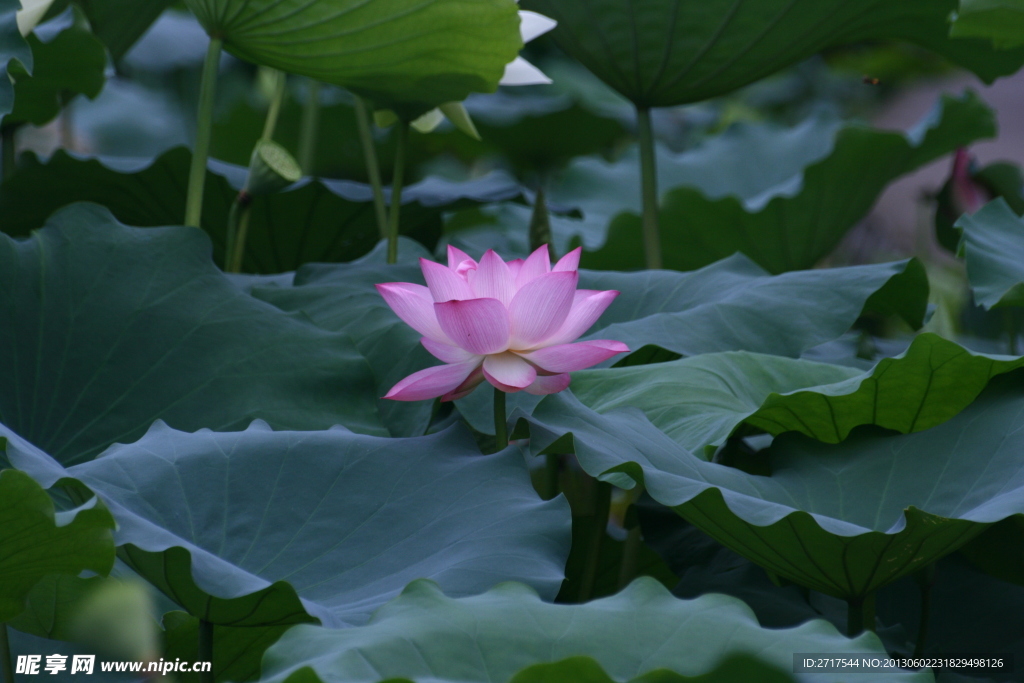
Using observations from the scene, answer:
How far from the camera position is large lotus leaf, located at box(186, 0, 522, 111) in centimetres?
92

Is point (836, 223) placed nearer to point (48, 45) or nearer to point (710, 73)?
point (710, 73)

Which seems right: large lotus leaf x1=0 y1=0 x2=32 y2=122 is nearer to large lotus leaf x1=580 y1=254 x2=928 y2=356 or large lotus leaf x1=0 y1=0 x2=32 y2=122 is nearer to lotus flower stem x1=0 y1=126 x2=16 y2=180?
lotus flower stem x1=0 y1=126 x2=16 y2=180

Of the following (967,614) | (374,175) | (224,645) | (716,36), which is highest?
(716,36)

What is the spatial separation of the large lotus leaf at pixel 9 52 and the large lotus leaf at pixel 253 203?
36cm

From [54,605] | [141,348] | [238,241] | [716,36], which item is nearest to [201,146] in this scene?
[238,241]

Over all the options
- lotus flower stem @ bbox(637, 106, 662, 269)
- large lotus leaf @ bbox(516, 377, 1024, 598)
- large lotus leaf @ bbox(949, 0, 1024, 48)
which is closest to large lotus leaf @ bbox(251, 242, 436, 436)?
large lotus leaf @ bbox(516, 377, 1024, 598)

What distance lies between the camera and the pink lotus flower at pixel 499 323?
0.62 metres

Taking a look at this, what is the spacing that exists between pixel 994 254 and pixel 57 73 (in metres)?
1.06

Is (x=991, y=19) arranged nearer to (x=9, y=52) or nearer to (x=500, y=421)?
(x=500, y=421)

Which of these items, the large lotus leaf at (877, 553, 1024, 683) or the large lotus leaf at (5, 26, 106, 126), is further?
the large lotus leaf at (5, 26, 106, 126)

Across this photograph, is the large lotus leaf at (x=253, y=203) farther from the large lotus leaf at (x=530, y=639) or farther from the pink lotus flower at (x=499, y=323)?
the large lotus leaf at (x=530, y=639)

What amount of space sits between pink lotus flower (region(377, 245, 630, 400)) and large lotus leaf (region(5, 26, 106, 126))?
66 centimetres

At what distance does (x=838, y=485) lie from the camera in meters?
0.72

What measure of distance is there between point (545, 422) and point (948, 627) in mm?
461
